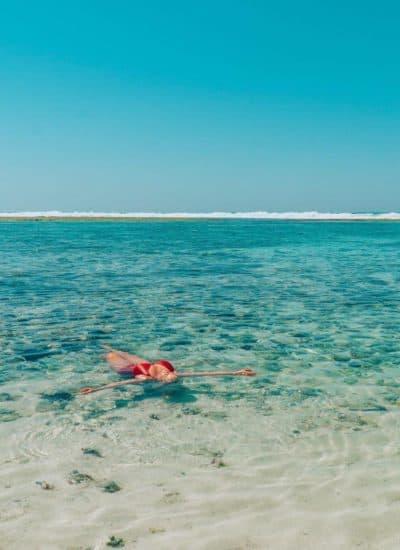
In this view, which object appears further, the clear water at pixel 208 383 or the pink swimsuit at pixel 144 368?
the pink swimsuit at pixel 144 368

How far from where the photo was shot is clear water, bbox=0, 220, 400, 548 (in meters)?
7.66

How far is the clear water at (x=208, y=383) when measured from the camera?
7.66m

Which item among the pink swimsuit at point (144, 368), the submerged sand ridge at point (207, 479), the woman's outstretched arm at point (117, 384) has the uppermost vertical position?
the pink swimsuit at point (144, 368)

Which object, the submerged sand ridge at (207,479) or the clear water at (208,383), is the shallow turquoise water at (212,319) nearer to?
the clear water at (208,383)

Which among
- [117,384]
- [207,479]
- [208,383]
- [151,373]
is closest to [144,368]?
[151,373]

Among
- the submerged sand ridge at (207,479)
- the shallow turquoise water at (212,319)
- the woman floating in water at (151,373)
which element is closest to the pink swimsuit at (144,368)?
the woman floating in water at (151,373)

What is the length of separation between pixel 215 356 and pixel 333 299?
10113 millimetres

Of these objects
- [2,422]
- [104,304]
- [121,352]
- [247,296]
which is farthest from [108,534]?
[247,296]

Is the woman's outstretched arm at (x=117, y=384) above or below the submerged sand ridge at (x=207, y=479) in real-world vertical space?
above

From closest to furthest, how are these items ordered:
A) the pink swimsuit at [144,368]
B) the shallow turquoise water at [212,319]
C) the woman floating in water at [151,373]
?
1. the woman floating in water at [151,373]
2. the pink swimsuit at [144,368]
3. the shallow turquoise water at [212,319]

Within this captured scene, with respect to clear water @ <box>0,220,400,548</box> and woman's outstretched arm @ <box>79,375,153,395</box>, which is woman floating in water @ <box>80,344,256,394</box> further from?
clear water @ <box>0,220,400,548</box>

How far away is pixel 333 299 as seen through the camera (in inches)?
849

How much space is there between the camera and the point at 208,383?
11.0 metres

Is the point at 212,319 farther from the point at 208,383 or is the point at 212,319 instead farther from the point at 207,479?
the point at 207,479
